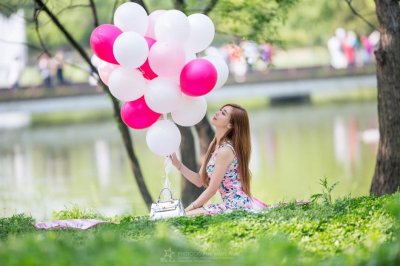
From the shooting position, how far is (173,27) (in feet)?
19.5

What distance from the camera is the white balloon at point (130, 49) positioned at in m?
5.86

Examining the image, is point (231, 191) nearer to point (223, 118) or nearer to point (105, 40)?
point (223, 118)

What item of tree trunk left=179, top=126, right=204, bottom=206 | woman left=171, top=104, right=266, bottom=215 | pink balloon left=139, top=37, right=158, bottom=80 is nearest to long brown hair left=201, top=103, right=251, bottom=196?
woman left=171, top=104, right=266, bottom=215

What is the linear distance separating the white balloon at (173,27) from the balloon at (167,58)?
5 centimetres

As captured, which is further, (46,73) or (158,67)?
(46,73)

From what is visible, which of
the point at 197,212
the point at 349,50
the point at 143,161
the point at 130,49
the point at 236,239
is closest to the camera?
the point at 236,239

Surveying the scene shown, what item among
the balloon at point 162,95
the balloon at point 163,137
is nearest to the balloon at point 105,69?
the balloon at point 162,95

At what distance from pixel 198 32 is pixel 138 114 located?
2.28ft

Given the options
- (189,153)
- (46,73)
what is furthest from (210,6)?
(46,73)

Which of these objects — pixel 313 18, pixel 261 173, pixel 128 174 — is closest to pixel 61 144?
pixel 128 174

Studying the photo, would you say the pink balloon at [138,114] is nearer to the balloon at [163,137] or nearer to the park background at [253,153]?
the balloon at [163,137]

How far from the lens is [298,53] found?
4178 cm

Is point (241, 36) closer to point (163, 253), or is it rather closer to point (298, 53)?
point (163, 253)

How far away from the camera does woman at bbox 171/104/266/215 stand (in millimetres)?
6516
